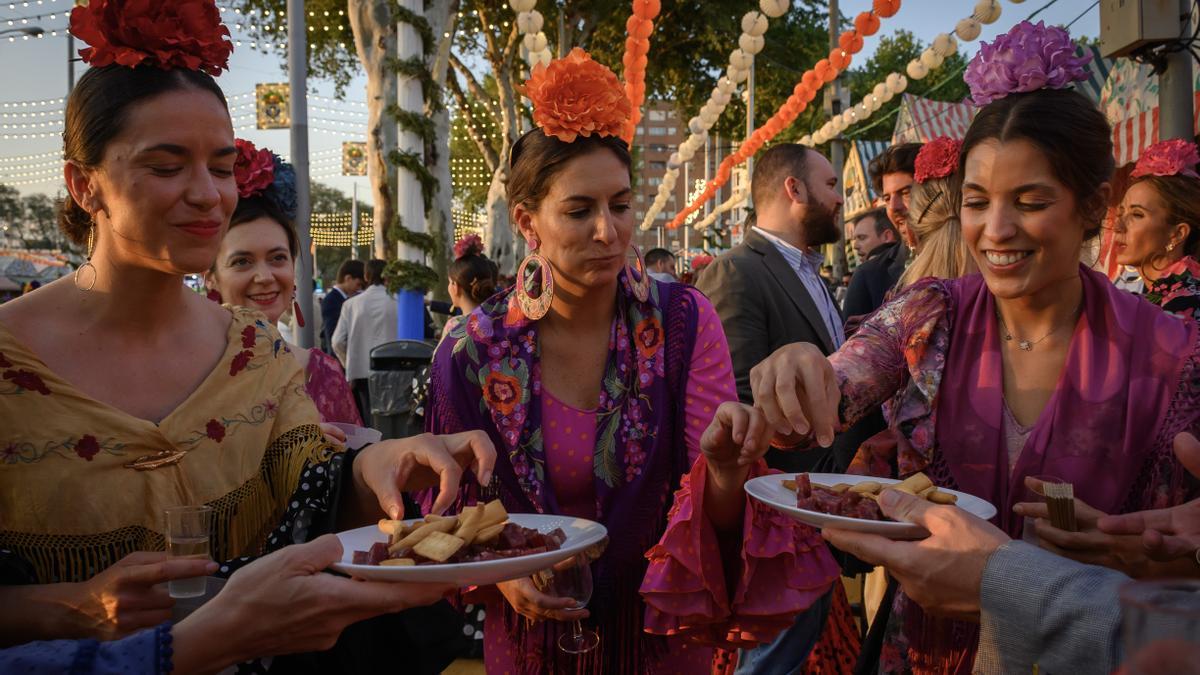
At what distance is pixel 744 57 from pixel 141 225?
1004cm

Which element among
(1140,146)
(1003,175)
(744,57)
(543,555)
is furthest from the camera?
(744,57)

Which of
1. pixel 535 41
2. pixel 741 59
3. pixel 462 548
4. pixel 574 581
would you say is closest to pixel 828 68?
pixel 741 59

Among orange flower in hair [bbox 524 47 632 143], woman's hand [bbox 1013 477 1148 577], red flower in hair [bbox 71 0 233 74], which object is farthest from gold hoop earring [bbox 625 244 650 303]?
red flower in hair [bbox 71 0 233 74]

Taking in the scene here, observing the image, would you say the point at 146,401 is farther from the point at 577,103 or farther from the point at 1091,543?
the point at 1091,543

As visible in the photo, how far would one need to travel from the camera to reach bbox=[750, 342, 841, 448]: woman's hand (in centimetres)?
187

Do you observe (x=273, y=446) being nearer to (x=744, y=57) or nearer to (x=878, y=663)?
(x=878, y=663)

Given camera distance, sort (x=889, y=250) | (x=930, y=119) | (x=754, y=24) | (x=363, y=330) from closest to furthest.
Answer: (x=889, y=250), (x=363, y=330), (x=754, y=24), (x=930, y=119)

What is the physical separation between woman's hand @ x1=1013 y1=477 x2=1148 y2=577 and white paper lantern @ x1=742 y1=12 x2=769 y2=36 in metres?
9.08

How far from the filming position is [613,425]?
257 centimetres

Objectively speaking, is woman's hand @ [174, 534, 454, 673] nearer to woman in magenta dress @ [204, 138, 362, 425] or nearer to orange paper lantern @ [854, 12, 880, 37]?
woman in magenta dress @ [204, 138, 362, 425]

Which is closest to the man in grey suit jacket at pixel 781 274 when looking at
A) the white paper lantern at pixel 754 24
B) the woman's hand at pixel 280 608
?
the woman's hand at pixel 280 608

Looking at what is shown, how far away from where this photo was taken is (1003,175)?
7.06 ft

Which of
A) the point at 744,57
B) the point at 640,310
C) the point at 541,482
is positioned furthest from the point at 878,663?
the point at 744,57

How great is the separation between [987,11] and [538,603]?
859 centimetres
